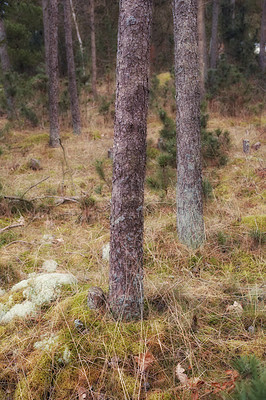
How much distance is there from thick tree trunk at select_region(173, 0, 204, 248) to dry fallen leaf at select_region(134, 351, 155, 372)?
180 centimetres

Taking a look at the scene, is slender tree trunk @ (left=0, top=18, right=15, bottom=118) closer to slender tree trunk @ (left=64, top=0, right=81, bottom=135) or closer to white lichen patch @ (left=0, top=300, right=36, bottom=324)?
slender tree trunk @ (left=64, top=0, right=81, bottom=135)

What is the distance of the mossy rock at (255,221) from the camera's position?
12.3 feet

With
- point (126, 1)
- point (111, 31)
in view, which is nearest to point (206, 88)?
point (111, 31)

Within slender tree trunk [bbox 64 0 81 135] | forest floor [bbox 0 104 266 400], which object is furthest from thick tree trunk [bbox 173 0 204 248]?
slender tree trunk [bbox 64 0 81 135]

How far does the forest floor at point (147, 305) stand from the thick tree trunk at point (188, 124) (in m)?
0.26

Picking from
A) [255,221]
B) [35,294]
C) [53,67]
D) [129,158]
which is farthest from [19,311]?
[53,67]

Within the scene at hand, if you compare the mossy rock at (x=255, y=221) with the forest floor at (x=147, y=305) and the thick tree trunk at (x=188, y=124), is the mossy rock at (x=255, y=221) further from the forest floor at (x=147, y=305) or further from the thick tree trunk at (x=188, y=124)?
the thick tree trunk at (x=188, y=124)

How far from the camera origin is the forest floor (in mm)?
1857

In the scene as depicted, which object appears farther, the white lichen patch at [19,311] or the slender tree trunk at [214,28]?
the slender tree trunk at [214,28]

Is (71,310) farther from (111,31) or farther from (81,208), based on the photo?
(111,31)

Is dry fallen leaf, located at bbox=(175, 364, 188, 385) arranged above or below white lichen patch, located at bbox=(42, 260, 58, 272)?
above

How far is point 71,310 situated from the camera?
2232 millimetres

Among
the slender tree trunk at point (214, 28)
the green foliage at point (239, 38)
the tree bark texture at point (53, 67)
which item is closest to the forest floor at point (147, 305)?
the tree bark texture at point (53, 67)

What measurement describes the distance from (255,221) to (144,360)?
8.26 ft
